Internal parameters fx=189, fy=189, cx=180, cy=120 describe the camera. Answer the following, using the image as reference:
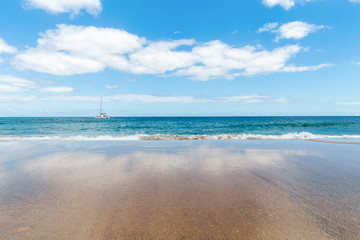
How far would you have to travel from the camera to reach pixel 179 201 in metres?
4.33

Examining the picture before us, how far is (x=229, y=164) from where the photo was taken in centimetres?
765

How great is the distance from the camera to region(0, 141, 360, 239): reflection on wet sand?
3.22 m

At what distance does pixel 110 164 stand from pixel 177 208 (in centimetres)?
470

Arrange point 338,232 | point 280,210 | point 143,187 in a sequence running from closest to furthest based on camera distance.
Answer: point 338,232 → point 280,210 → point 143,187

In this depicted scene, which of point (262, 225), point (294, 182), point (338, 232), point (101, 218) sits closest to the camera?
point (338, 232)

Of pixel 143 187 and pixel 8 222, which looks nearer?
pixel 8 222

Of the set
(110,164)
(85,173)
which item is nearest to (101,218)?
(85,173)

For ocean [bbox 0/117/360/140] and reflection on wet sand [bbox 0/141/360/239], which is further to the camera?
ocean [bbox 0/117/360/140]

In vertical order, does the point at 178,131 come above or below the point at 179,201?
below

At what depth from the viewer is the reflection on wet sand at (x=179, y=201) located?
127 inches

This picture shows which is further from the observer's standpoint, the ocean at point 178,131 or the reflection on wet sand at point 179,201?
the ocean at point 178,131

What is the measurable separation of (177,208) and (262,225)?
1643 mm

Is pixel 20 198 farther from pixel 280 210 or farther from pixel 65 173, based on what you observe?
pixel 280 210

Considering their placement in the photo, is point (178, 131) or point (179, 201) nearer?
point (179, 201)
